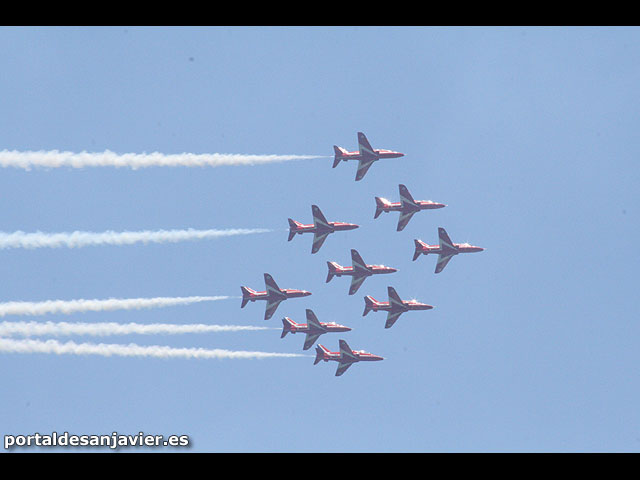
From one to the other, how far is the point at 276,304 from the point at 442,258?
1850 centimetres

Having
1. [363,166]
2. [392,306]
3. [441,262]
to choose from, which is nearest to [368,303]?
[392,306]

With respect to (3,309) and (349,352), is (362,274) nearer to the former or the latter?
(349,352)

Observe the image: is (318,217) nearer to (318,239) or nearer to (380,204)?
(318,239)

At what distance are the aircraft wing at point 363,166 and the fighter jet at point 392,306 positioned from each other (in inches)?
494

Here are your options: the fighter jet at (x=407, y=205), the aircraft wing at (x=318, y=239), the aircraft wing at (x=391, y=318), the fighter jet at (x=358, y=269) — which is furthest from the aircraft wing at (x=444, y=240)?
the aircraft wing at (x=318, y=239)

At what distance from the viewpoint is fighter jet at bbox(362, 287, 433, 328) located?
11906 cm

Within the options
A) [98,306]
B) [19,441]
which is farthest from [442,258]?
[19,441]

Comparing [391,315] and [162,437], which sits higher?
[391,315]

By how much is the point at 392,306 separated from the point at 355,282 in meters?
4.65

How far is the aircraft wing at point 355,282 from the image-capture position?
120 metres

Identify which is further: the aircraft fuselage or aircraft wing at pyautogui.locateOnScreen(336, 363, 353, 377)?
aircraft wing at pyautogui.locateOnScreen(336, 363, 353, 377)

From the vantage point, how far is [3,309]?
8775cm

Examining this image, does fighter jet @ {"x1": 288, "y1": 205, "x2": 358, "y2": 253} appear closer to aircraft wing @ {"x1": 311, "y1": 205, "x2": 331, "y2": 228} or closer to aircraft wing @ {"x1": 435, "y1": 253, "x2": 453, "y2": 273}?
aircraft wing @ {"x1": 311, "y1": 205, "x2": 331, "y2": 228}

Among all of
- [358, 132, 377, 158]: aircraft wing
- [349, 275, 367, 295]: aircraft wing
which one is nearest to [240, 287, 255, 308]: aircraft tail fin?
[349, 275, 367, 295]: aircraft wing
